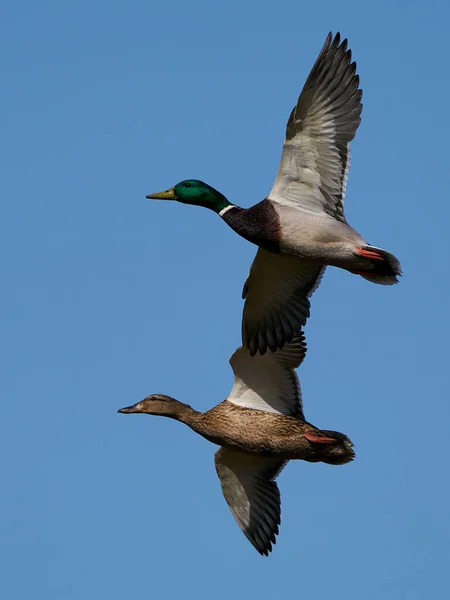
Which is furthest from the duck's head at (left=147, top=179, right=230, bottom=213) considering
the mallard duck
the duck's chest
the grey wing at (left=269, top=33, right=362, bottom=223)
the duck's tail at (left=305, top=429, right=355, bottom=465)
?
the duck's tail at (left=305, top=429, right=355, bottom=465)

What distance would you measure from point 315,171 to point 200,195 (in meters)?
1.58

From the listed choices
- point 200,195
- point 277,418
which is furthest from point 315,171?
point 277,418

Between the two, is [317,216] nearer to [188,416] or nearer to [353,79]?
[353,79]

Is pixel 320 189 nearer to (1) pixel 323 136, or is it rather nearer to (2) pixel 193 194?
(1) pixel 323 136

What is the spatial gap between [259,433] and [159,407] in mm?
1403

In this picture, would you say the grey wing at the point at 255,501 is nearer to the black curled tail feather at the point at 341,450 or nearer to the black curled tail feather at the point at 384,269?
the black curled tail feather at the point at 341,450

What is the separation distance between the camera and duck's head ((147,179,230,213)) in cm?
1809

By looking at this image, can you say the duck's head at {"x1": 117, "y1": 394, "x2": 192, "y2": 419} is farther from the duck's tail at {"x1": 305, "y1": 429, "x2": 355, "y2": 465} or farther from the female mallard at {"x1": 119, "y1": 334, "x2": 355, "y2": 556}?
the duck's tail at {"x1": 305, "y1": 429, "x2": 355, "y2": 465}

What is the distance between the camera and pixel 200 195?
719 inches

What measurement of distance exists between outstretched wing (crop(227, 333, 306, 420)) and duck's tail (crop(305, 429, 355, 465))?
0.68 meters

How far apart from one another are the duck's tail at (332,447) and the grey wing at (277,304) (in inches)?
38.8

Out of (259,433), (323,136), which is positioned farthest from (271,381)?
(323,136)

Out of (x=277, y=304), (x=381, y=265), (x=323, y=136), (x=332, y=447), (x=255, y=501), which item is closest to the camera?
(x=381, y=265)

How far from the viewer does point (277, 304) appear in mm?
18203
